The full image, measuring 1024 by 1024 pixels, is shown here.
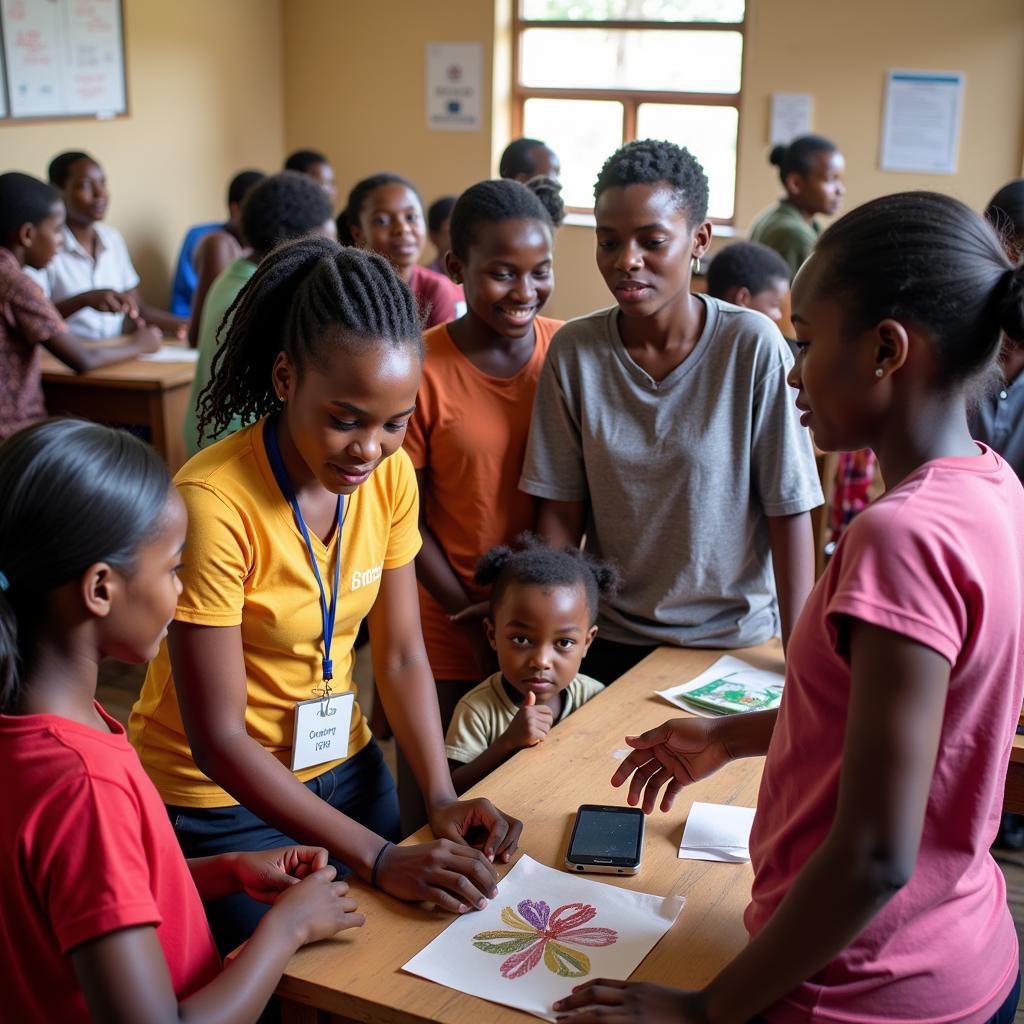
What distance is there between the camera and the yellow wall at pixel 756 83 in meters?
5.99

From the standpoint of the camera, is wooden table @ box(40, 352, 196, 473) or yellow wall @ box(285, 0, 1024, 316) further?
yellow wall @ box(285, 0, 1024, 316)

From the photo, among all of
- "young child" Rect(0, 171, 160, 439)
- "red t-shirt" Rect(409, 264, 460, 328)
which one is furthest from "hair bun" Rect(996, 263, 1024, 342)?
"young child" Rect(0, 171, 160, 439)

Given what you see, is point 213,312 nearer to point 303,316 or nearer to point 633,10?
point 303,316

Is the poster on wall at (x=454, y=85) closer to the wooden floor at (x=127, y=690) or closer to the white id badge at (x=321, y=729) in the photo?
the wooden floor at (x=127, y=690)

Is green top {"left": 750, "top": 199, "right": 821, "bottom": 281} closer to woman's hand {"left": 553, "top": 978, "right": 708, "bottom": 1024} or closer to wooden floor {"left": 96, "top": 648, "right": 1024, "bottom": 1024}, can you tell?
wooden floor {"left": 96, "top": 648, "right": 1024, "bottom": 1024}

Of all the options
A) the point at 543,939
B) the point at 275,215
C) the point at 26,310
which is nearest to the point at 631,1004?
the point at 543,939

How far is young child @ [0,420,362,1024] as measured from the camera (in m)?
A: 1.03

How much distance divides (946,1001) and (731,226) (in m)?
6.05

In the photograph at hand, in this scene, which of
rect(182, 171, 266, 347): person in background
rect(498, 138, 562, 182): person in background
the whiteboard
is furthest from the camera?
the whiteboard

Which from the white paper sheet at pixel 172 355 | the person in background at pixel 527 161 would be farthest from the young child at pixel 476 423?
the white paper sheet at pixel 172 355

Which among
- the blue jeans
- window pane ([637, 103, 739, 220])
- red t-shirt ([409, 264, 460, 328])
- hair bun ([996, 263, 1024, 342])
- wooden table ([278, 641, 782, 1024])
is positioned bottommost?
the blue jeans

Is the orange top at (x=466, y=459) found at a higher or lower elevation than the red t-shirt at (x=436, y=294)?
lower

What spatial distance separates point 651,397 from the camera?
2.02 metres

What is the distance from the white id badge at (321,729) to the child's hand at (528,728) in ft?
0.83
